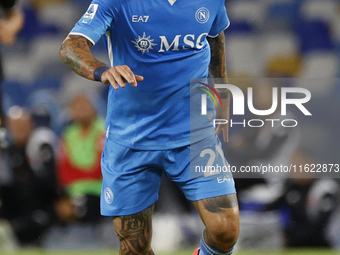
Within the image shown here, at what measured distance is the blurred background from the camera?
3.85m

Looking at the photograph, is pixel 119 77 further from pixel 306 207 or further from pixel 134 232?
pixel 306 207

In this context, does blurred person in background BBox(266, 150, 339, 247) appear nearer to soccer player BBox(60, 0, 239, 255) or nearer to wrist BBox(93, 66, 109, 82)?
soccer player BBox(60, 0, 239, 255)

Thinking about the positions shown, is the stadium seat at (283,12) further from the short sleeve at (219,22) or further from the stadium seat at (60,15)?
the stadium seat at (60,15)

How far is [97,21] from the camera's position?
2.10 meters

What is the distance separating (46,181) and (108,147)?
1678mm

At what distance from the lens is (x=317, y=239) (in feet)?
12.5

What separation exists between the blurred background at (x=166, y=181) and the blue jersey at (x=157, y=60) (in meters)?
1.67

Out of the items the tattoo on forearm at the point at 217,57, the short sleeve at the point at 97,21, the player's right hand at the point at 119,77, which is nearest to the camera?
the player's right hand at the point at 119,77

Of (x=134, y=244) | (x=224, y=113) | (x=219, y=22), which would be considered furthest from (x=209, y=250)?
(x=219, y=22)

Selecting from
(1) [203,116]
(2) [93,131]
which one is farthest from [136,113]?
(2) [93,131]

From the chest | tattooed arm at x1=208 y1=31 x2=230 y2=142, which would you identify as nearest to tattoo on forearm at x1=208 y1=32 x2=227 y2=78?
tattooed arm at x1=208 y1=31 x2=230 y2=142

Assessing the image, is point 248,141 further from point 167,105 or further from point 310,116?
point 167,105

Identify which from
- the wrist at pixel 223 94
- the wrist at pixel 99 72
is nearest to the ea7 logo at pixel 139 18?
the wrist at pixel 99 72

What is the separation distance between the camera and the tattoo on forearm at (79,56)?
1898 mm
